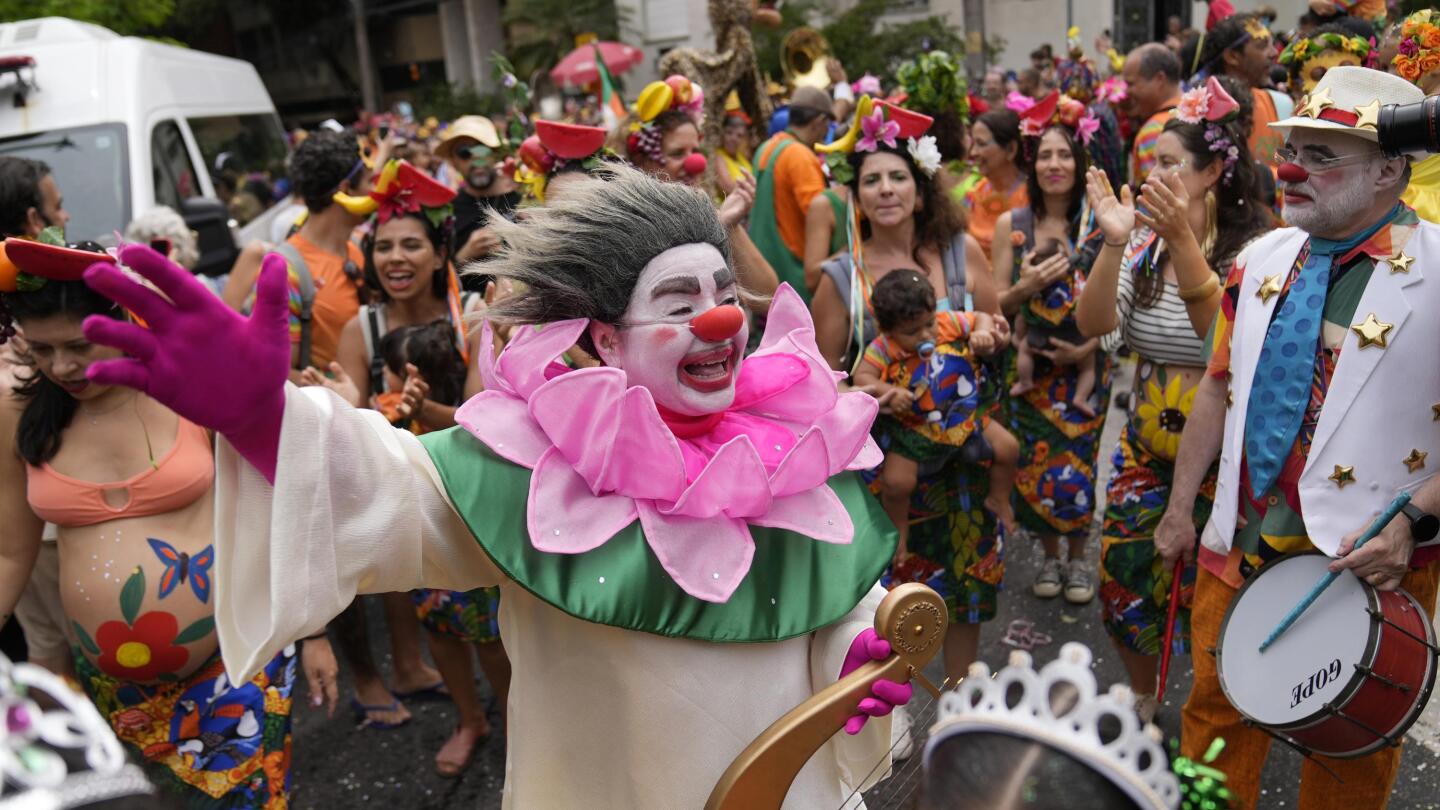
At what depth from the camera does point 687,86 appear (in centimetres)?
457

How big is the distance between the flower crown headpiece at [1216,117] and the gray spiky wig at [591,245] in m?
2.03

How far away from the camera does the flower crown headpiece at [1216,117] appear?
3.45 meters

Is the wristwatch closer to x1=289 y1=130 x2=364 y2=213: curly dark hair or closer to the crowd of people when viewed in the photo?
the crowd of people

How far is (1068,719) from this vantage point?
1109mm

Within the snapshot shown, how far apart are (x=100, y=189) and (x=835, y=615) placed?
207 inches

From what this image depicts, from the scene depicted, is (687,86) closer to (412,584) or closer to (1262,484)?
(1262,484)

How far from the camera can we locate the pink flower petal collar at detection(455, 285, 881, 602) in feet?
6.19

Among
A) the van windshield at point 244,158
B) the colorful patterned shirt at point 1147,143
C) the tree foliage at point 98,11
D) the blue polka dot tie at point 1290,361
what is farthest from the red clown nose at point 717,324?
the tree foliage at point 98,11

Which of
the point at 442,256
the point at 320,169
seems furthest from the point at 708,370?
the point at 320,169

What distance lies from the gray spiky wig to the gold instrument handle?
71cm

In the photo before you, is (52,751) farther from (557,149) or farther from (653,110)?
(653,110)

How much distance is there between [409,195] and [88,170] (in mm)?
3060

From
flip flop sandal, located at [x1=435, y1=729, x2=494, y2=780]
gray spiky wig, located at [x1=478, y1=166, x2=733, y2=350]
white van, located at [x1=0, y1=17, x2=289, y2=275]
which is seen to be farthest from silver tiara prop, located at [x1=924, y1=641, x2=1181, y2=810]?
white van, located at [x1=0, y1=17, x2=289, y2=275]

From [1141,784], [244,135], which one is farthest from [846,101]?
[1141,784]
